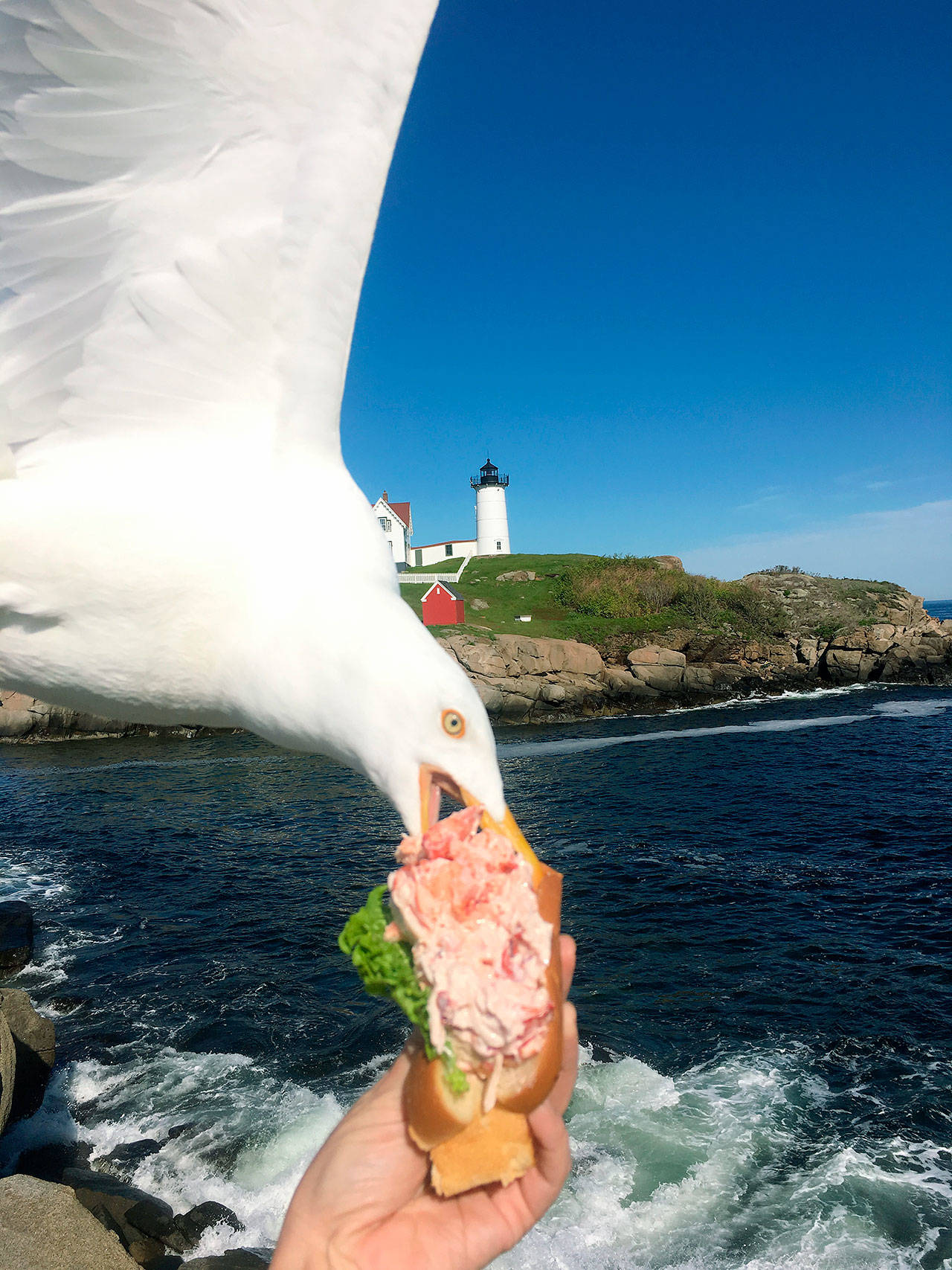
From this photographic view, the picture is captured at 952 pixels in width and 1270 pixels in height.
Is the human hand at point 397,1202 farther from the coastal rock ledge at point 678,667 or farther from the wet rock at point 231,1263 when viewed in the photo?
the coastal rock ledge at point 678,667

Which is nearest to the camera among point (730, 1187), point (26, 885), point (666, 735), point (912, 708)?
point (730, 1187)

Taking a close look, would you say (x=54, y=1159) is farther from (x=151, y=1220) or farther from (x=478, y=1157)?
(x=478, y=1157)

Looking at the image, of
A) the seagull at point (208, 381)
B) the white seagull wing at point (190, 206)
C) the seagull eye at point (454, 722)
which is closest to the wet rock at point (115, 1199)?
the seagull at point (208, 381)

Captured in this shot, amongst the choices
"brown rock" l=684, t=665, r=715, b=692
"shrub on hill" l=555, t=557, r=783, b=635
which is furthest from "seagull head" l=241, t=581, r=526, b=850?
"shrub on hill" l=555, t=557, r=783, b=635

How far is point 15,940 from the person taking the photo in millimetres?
13672

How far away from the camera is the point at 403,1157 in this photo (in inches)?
95.8

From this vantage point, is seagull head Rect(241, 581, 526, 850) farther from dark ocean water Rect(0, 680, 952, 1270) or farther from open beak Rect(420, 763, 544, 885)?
dark ocean water Rect(0, 680, 952, 1270)

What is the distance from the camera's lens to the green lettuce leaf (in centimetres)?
244

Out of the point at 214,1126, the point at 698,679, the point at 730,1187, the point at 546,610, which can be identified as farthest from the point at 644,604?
the point at 214,1126

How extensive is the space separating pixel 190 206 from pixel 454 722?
8.02 ft

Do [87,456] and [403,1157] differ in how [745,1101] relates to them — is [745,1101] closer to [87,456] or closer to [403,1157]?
[403,1157]

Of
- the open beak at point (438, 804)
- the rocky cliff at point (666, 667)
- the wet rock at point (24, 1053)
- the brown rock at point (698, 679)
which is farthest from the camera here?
the brown rock at point (698, 679)

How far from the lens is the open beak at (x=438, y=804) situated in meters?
2.76

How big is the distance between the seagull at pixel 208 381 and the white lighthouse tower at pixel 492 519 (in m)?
72.8
